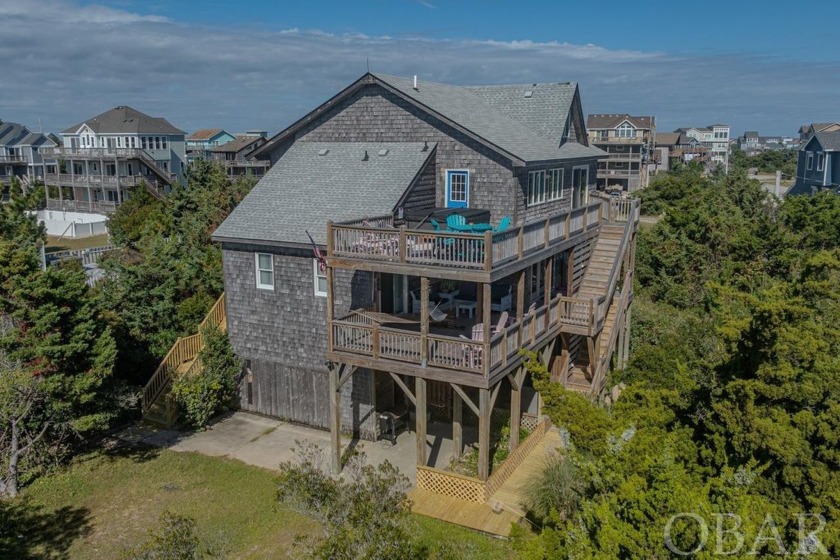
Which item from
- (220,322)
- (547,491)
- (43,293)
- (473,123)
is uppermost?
(473,123)

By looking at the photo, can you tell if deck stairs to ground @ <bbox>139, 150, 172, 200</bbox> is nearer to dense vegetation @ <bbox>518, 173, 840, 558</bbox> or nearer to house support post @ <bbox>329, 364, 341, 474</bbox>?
house support post @ <bbox>329, 364, 341, 474</bbox>

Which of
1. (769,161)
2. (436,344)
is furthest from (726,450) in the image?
(769,161)

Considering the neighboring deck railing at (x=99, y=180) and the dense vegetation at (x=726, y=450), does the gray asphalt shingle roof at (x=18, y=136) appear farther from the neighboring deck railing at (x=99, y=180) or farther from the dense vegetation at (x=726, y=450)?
the dense vegetation at (x=726, y=450)

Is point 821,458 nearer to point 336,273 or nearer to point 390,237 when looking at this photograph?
point 390,237

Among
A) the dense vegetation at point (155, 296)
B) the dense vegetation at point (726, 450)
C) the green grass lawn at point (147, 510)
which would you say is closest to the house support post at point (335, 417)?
the green grass lawn at point (147, 510)

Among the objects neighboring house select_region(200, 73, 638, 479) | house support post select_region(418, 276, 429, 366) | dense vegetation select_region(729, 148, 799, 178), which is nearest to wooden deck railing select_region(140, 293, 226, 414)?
neighboring house select_region(200, 73, 638, 479)

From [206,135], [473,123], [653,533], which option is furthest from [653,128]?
[653,533]
